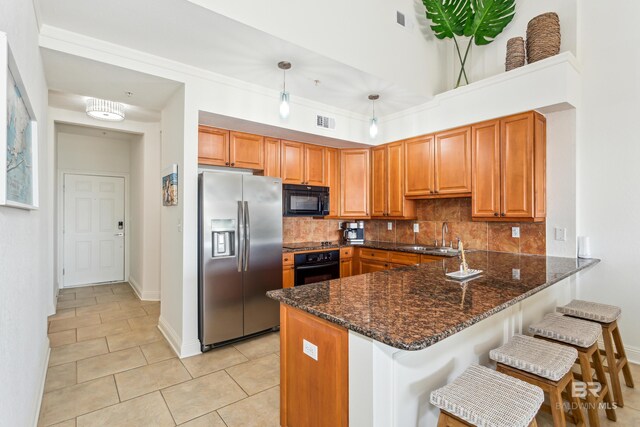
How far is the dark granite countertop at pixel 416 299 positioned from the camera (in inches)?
48.8

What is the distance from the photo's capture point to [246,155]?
12.4ft

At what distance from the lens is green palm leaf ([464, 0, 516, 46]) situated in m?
3.34

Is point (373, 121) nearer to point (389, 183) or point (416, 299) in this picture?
point (389, 183)

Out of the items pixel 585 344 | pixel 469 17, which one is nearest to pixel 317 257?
pixel 585 344

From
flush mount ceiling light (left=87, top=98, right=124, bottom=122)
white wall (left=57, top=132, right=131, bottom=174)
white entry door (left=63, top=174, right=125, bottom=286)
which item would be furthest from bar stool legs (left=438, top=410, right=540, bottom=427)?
white wall (left=57, top=132, right=131, bottom=174)

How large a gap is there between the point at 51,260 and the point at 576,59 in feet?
21.2

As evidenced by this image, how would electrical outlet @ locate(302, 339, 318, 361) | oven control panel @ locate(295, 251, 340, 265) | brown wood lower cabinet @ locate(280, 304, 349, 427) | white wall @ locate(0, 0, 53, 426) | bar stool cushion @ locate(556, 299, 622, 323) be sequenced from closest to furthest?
white wall @ locate(0, 0, 53, 426) < brown wood lower cabinet @ locate(280, 304, 349, 427) < electrical outlet @ locate(302, 339, 318, 361) < bar stool cushion @ locate(556, 299, 622, 323) < oven control panel @ locate(295, 251, 340, 265)

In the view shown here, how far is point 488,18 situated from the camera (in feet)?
11.1

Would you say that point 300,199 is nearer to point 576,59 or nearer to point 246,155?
point 246,155

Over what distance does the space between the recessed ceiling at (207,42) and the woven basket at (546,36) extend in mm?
1175

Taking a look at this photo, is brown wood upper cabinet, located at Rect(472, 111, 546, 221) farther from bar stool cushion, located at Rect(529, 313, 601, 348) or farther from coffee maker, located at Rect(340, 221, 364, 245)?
coffee maker, located at Rect(340, 221, 364, 245)

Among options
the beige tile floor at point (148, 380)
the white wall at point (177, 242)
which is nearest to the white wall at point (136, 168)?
the beige tile floor at point (148, 380)

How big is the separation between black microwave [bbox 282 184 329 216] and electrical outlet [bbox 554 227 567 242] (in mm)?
2568

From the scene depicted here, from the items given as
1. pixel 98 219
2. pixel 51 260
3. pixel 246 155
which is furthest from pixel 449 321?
pixel 98 219
